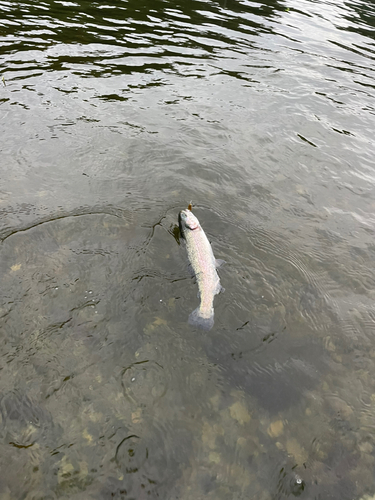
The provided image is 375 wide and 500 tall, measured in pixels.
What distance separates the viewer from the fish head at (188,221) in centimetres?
543

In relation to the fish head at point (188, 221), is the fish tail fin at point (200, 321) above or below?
below

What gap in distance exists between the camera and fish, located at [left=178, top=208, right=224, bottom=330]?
468 centimetres

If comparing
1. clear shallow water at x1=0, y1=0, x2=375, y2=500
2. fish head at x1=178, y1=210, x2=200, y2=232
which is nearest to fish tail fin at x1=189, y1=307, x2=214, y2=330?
clear shallow water at x1=0, y1=0, x2=375, y2=500

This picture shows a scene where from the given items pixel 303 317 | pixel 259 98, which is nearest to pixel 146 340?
pixel 303 317

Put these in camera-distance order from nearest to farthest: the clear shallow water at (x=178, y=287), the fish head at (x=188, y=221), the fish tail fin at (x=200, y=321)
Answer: the clear shallow water at (x=178, y=287)
the fish tail fin at (x=200, y=321)
the fish head at (x=188, y=221)

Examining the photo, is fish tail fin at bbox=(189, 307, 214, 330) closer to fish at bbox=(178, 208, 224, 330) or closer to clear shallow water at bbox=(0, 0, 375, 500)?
fish at bbox=(178, 208, 224, 330)

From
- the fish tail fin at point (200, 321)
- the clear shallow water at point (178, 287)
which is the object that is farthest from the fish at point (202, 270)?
the clear shallow water at point (178, 287)

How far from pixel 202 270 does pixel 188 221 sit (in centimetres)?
91

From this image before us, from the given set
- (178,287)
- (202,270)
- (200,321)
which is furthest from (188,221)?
(200,321)

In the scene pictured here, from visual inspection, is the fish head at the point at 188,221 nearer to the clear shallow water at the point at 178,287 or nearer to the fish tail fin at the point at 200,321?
the clear shallow water at the point at 178,287

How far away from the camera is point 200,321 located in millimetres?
4664

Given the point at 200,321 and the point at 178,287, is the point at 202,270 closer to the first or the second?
the point at 178,287

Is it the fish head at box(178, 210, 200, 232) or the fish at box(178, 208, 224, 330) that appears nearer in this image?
the fish at box(178, 208, 224, 330)

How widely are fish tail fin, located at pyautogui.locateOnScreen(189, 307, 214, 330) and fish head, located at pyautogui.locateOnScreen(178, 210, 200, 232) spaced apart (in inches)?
55.5
